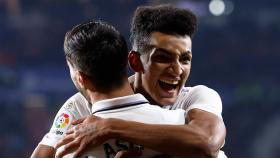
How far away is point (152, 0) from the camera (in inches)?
249

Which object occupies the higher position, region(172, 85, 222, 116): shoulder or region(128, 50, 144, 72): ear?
region(128, 50, 144, 72): ear

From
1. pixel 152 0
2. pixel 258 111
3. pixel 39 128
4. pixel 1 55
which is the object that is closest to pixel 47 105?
pixel 39 128

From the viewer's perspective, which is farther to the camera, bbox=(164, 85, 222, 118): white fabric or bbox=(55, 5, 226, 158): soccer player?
bbox=(164, 85, 222, 118): white fabric

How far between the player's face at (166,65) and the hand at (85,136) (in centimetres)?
27

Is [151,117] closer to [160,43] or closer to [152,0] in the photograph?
[160,43]

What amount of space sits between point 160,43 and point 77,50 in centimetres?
27

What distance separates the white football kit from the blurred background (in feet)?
14.9

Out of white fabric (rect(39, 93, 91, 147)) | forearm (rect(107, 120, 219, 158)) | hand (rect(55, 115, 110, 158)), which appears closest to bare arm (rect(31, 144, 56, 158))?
white fabric (rect(39, 93, 91, 147))

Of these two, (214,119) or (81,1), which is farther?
(81,1)

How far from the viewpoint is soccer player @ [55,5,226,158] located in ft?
4.17

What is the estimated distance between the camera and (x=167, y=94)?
153cm

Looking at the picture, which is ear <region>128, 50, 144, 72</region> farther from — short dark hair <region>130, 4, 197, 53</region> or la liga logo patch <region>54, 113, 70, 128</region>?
la liga logo patch <region>54, 113, 70, 128</region>

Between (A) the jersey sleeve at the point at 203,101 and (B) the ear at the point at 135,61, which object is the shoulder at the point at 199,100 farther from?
(B) the ear at the point at 135,61

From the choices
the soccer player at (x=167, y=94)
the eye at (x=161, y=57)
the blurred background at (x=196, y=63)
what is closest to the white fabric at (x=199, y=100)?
the soccer player at (x=167, y=94)
